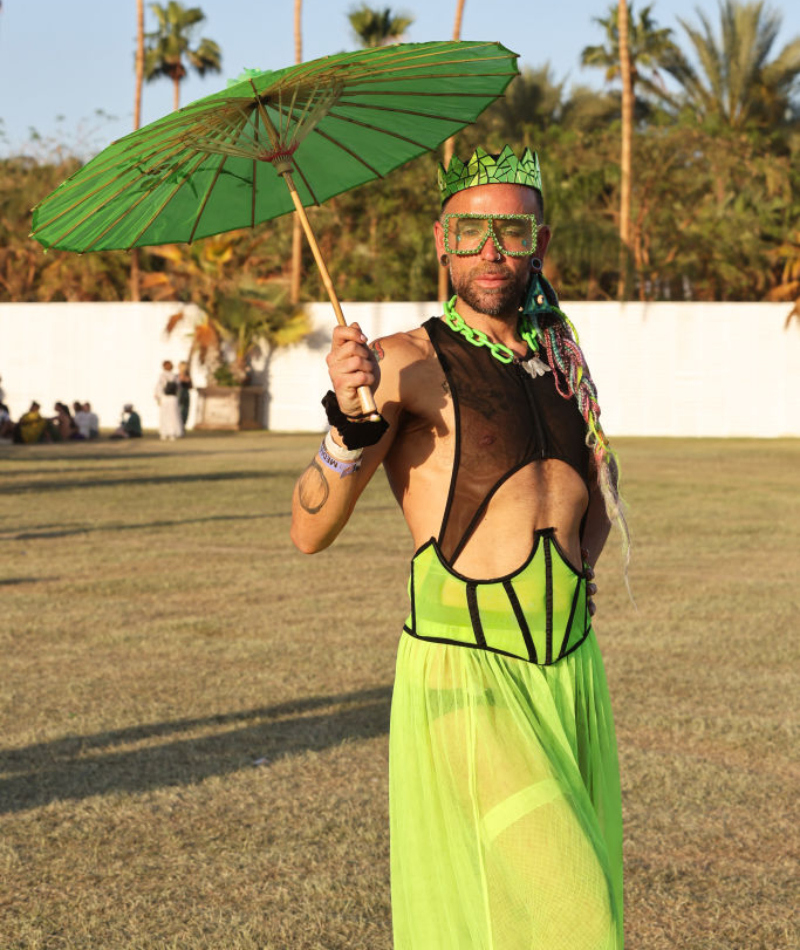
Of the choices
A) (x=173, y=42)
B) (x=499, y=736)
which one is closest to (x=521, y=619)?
(x=499, y=736)

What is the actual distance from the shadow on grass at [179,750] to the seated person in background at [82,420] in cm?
2599

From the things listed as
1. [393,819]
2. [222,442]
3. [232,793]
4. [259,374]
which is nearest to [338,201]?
[259,374]

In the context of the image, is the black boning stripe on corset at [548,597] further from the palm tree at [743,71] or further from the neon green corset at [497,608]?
the palm tree at [743,71]

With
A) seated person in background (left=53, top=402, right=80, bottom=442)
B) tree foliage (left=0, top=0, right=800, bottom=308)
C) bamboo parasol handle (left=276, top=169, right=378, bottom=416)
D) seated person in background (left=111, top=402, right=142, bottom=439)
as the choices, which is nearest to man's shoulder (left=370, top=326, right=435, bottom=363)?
bamboo parasol handle (left=276, top=169, right=378, bottom=416)

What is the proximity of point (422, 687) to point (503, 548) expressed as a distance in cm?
37

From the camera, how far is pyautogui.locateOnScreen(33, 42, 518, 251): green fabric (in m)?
3.57

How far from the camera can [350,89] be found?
384 cm

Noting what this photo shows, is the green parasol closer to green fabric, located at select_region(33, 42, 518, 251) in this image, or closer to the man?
green fabric, located at select_region(33, 42, 518, 251)

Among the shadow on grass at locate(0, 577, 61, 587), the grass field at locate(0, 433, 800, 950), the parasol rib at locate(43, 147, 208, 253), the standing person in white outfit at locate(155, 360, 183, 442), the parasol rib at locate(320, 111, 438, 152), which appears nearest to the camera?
the parasol rib at locate(43, 147, 208, 253)

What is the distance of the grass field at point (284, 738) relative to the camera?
5.00 meters

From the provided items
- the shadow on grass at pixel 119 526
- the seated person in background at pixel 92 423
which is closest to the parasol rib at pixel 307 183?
the shadow on grass at pixel 119 526

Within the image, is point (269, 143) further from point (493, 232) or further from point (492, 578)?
point (492, 578)

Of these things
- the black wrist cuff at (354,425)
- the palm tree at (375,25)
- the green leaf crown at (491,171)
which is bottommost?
the black wrist cuff at (354,425)

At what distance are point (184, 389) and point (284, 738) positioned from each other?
2779 centimetres
